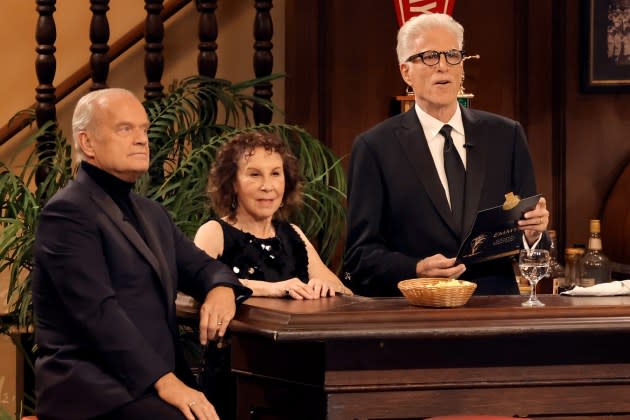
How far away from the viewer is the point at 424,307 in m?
2.79

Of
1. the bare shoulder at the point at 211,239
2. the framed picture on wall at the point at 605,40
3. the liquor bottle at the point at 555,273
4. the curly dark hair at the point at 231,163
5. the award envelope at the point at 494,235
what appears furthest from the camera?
the framed picture on wall at the point at 605,40

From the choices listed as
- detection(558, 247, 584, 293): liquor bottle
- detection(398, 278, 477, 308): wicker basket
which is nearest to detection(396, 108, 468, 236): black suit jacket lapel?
detection(398, 278, 477, 308): wicker basket

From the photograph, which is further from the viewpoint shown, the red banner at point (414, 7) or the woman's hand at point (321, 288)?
the red banner at point (414, 7)

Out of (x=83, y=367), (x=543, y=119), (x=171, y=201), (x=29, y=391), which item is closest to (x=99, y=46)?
(x=171, y=201)

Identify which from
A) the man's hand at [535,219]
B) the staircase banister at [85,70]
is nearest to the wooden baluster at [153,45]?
the staircase banister at [85,70]

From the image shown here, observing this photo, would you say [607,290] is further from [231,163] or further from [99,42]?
[99,42]

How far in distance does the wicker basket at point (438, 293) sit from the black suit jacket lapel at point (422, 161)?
1.74 feet

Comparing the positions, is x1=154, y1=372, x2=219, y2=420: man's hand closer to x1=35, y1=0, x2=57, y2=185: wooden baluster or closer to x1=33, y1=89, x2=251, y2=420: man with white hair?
x1=33, y1=89, x2=251, y2=420: man with white hair

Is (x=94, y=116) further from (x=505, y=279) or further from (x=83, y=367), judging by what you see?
(x=505, y=279)

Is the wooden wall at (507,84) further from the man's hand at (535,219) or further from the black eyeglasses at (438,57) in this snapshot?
the man's hand at (535,219)

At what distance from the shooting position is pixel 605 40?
5547mm

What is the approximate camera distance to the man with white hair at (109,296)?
2.64 metres

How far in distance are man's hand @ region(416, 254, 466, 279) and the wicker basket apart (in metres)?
0.23

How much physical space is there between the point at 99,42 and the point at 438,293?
9.59ft
